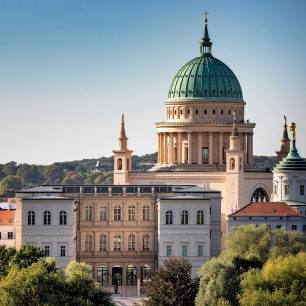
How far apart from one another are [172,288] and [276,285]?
372 inches

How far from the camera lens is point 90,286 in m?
188

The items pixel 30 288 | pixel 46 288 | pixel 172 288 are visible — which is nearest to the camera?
pixel 30 288

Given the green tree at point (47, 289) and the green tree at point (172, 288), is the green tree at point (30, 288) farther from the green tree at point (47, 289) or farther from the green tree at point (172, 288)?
the green tree at point (172, 288)

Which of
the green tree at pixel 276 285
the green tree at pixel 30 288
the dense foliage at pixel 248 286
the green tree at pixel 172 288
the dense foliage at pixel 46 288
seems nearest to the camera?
the green tree at pixel 30 288

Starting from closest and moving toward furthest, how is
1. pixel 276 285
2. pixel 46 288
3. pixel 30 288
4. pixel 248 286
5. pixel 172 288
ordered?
1. pixel 30 288
2. pixel 46 288
3. pixel 276 285
4. pixel 248 286
5. pixel 172 288

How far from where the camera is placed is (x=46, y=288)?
600ft

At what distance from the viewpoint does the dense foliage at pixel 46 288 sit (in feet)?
590

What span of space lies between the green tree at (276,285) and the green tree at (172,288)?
14.9 ft

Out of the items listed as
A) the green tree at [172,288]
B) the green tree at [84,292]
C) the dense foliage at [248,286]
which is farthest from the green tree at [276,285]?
the green tree at [84,292]

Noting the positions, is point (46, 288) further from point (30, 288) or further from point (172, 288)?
point (172, 288)

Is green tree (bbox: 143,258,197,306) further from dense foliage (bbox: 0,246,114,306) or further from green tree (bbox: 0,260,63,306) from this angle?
green tree (bbox: 0,260,63,306)

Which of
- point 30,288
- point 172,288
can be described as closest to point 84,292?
point 30,288

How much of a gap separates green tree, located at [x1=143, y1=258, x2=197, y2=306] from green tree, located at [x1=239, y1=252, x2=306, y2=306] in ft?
14.9

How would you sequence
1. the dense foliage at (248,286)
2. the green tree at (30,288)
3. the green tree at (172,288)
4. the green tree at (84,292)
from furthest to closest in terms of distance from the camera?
1. the green tree at (172,288)
2. the dense foliage at (248,286)
3. the green tree at (84,292)
4. the green tree at (30,288)
